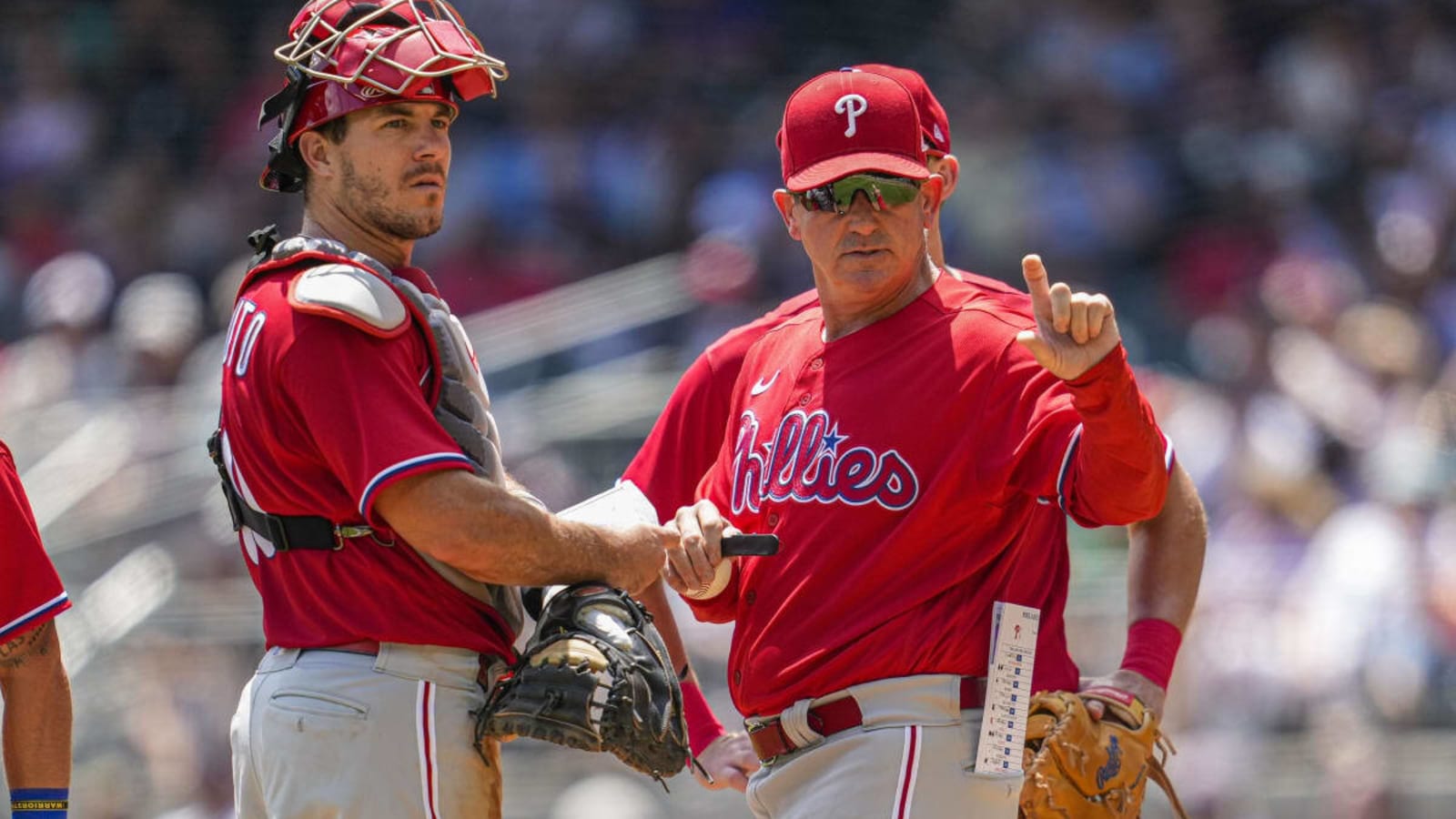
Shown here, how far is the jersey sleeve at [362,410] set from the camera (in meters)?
3.62

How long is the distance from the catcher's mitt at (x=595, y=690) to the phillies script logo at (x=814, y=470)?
439 mm

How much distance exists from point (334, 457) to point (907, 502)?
1173mm

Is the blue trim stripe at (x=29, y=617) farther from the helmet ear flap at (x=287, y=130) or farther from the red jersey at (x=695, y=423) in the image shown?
the red jersey at (x=695, y=423)

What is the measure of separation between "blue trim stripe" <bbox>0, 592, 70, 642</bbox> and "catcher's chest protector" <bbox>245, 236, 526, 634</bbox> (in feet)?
3.04

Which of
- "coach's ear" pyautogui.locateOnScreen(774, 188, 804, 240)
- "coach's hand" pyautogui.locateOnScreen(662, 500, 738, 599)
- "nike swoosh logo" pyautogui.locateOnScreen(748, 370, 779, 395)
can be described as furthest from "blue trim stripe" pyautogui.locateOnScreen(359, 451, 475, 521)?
"coach's ear" pyautogui.locateOnScreen(774, 188, 804, 240)

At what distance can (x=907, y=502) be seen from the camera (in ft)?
12.9

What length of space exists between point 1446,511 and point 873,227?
5586 mm

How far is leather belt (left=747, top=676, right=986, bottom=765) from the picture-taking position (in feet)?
12.8

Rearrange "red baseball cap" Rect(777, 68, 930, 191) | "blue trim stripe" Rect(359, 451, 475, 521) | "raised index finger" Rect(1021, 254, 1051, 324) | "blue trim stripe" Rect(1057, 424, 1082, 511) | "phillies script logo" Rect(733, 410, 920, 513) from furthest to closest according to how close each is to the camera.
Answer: "red baseball cap" Rect(777, 68, 930, 191), "phillies script logo" Rect(733, 410, 920, 513), "blue trim stripe" Rect(1057, 424, 1082, 511), "blue trim stripe" Rect(359, 451, 475, 521), "raised index finger" Rect(1021, 254, 1051, 324)

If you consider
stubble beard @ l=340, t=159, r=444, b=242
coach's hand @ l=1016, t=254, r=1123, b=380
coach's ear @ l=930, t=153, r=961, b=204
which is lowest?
coach's hand @ l=1016, t=254, r=1123, b=380

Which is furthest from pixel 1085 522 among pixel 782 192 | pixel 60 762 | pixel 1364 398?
pixel 1364 398

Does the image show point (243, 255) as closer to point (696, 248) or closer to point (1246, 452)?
point (696, 248)

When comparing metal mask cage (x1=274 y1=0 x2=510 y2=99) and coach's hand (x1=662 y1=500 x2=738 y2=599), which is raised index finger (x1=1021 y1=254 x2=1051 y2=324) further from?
metal mask cage (x1=274 y1=0 x2=510 y2=99)

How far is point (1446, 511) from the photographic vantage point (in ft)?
28.6
